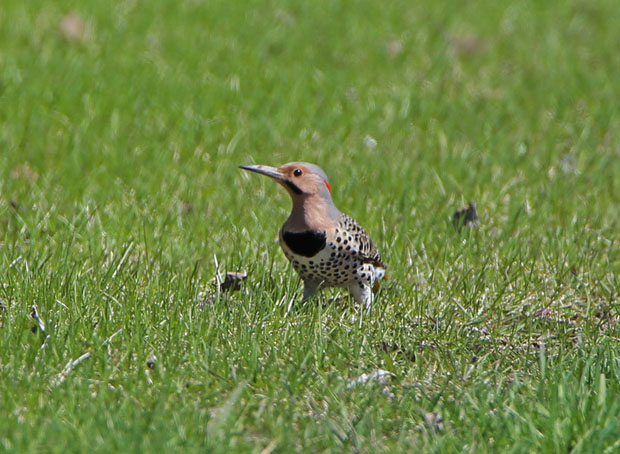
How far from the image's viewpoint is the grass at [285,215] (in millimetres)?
3789

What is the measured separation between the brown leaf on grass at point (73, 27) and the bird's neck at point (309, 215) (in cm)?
521

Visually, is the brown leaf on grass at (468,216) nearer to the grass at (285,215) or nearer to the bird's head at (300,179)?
the grass at (285,215)

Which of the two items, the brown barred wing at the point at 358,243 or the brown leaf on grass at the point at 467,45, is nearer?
the brown barred wing at the point at 358,243

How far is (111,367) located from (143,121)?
3921 millimetres

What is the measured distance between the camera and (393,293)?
526 centimetres

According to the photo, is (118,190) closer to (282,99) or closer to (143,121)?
(143,121)

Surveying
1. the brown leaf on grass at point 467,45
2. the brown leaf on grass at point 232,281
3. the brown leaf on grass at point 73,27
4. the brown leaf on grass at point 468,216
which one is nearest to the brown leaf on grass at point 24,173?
the brown leaf on grass at point 232,281

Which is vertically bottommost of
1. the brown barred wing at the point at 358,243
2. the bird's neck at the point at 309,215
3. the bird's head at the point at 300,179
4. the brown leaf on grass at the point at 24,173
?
the brown leaf on grass at the point at 24,173

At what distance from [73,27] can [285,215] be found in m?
4.25

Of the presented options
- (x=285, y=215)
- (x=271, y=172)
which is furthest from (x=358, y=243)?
(x=285, y=215)

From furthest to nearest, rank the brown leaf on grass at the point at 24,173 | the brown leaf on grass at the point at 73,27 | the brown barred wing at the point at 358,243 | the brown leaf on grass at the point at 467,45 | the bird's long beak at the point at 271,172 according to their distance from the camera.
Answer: the brown leaf on grass at the point at 467,45 < the brown leaf on grass at the point at 73,27 < the brown leaf on grass at the point at 24,173 < the brown barred wing at the point at 358,243 < the bird's long beak at the point at 271,172

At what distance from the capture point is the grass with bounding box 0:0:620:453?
12.4 ft

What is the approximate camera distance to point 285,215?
6367 mm

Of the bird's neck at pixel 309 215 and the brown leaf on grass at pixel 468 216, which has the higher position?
the bird's neck at pixel 309 215
